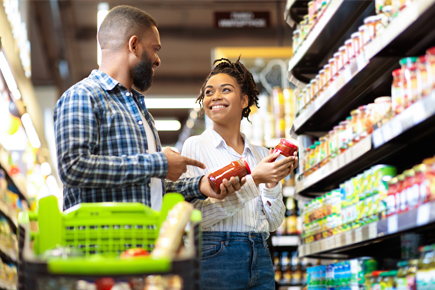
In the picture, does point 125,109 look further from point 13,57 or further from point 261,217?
point 13,57

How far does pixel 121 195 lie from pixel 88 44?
769 cm

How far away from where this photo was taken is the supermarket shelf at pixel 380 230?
195cm

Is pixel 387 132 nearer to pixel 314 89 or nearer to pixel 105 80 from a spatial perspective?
pixel 105 80

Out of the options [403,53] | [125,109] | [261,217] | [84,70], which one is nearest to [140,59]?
[125,109]

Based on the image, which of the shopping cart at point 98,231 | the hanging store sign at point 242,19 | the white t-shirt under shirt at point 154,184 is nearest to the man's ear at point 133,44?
the white t-shirt under shirt at point 154,184

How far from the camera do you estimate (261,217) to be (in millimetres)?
2713

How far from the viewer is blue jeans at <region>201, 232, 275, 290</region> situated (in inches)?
96.4

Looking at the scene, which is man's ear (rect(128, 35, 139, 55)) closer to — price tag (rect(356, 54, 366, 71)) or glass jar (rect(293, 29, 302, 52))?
price tag (rect(356, 54, 366, 71))

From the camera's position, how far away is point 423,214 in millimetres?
1942

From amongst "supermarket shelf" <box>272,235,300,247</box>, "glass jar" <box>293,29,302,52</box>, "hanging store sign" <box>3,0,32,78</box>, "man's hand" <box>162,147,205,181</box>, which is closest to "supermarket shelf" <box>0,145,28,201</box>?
"hanging store sign" <box>3,0,32,78</box>

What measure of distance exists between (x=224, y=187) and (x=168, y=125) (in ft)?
35.2

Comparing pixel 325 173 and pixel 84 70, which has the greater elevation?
pixel 84 70

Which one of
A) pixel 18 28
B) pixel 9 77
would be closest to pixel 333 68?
pixel 9 77

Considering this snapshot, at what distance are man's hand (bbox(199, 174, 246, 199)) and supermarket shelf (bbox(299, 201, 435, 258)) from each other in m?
0.62
